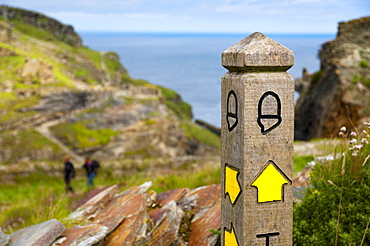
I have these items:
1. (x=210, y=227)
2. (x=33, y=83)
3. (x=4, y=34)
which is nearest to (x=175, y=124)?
(x=33, y=83)

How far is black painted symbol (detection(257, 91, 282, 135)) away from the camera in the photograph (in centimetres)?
297

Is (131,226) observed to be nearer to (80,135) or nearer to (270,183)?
(270,183)

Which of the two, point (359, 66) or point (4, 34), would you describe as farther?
point (4, 34)

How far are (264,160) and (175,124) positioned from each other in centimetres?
3080

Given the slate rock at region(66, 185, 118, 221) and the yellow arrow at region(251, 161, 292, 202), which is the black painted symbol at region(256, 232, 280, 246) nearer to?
the yellow arrow at region(251, 161, 292, 202)

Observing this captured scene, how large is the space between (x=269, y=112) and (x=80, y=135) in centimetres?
2787

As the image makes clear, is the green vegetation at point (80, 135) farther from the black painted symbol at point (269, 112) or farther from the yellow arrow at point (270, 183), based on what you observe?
the black painted symbol at point (269, 112)

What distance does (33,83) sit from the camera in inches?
1283

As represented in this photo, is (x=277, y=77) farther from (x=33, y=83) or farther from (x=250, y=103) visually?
(x=33, y=83)

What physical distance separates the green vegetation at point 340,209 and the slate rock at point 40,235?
A: 268 cm

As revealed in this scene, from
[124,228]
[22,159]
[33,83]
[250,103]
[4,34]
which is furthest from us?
[4,34]

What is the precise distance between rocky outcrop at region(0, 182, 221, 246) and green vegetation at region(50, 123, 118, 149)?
923 inches

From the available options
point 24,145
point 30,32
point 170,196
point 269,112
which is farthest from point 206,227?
point 30,32

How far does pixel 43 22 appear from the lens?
2625 inches
